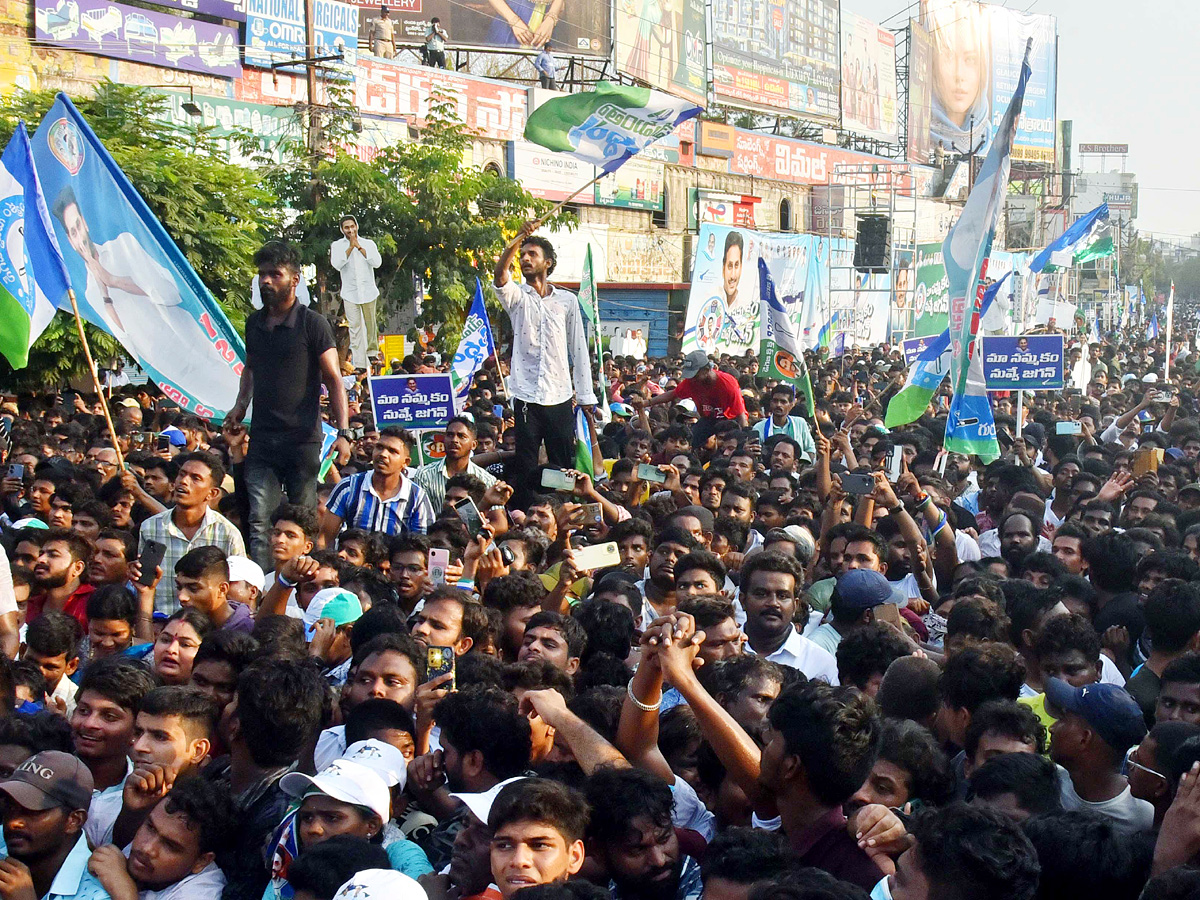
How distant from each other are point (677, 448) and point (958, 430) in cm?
204

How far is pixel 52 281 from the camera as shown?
7.26 meters

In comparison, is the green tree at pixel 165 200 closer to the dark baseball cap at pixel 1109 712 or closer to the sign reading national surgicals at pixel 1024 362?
the sign reading national surgicals at pixel 1024 362

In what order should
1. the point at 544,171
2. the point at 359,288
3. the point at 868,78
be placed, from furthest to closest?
the point at 868,78
the point at 544,171
the point at 359,288

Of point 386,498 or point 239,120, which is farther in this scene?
point 239,120

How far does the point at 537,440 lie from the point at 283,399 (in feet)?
7.39

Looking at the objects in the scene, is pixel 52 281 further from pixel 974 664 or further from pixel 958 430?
pixel 958 430

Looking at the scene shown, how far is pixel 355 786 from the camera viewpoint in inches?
135

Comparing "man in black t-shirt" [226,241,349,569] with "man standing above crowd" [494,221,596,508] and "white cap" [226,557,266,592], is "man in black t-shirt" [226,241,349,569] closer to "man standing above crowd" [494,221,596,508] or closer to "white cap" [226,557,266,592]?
"white cap" [226,557,266,592]

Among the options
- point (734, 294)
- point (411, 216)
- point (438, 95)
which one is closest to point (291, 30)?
point (438, 95)

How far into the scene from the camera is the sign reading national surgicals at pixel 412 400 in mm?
8211

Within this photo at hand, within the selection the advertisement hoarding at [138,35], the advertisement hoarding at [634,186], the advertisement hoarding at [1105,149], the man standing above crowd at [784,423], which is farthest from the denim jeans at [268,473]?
the advertisement hoarding at [1105,149]

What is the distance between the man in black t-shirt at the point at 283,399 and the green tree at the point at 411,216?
11.2 metres

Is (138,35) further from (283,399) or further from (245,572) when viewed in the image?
(245,572)

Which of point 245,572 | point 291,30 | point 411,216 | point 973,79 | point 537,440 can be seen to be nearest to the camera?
point 245,572
